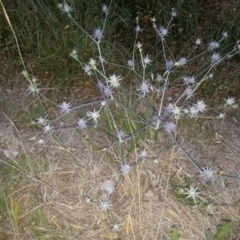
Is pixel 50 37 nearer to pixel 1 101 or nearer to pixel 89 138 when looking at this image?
pixel 1 101

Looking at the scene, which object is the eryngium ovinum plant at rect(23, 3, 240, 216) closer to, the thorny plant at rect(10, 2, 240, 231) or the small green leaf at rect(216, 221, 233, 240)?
the thorny plant at rect(10, 2, 240, 231)

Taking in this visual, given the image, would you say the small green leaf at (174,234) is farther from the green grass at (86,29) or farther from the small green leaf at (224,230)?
the green grass at (86,29)

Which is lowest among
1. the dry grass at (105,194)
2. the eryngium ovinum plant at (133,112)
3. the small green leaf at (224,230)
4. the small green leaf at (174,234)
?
the small green leaf at (224,230)

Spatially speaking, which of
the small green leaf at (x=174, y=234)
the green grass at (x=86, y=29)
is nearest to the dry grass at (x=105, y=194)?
the small green leaf at (x=174, y=234)

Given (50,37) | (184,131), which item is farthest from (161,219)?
(50,37)

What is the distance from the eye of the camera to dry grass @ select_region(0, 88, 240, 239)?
2.40 meters

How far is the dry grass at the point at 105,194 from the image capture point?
94.5 inches

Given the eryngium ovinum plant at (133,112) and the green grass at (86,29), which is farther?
the green grass at (86,29)

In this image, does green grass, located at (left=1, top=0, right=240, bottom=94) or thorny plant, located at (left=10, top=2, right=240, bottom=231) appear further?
green grass, located at (left=1, top=0, right=240, bottom=94)

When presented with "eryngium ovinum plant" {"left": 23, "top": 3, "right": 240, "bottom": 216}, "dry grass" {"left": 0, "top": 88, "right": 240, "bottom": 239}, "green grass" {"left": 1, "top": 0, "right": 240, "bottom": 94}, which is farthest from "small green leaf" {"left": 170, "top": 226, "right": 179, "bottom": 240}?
"green grass" {"left": 1, "top": 0, "right": 240, "bottom": 94}

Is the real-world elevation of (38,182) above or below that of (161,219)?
above

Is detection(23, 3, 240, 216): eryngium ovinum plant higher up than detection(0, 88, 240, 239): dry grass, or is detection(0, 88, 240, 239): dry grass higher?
detection(23, 3, 240, 216): eryngium ovinum plant

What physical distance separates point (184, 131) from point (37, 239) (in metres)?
0.90

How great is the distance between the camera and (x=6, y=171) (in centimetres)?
251
